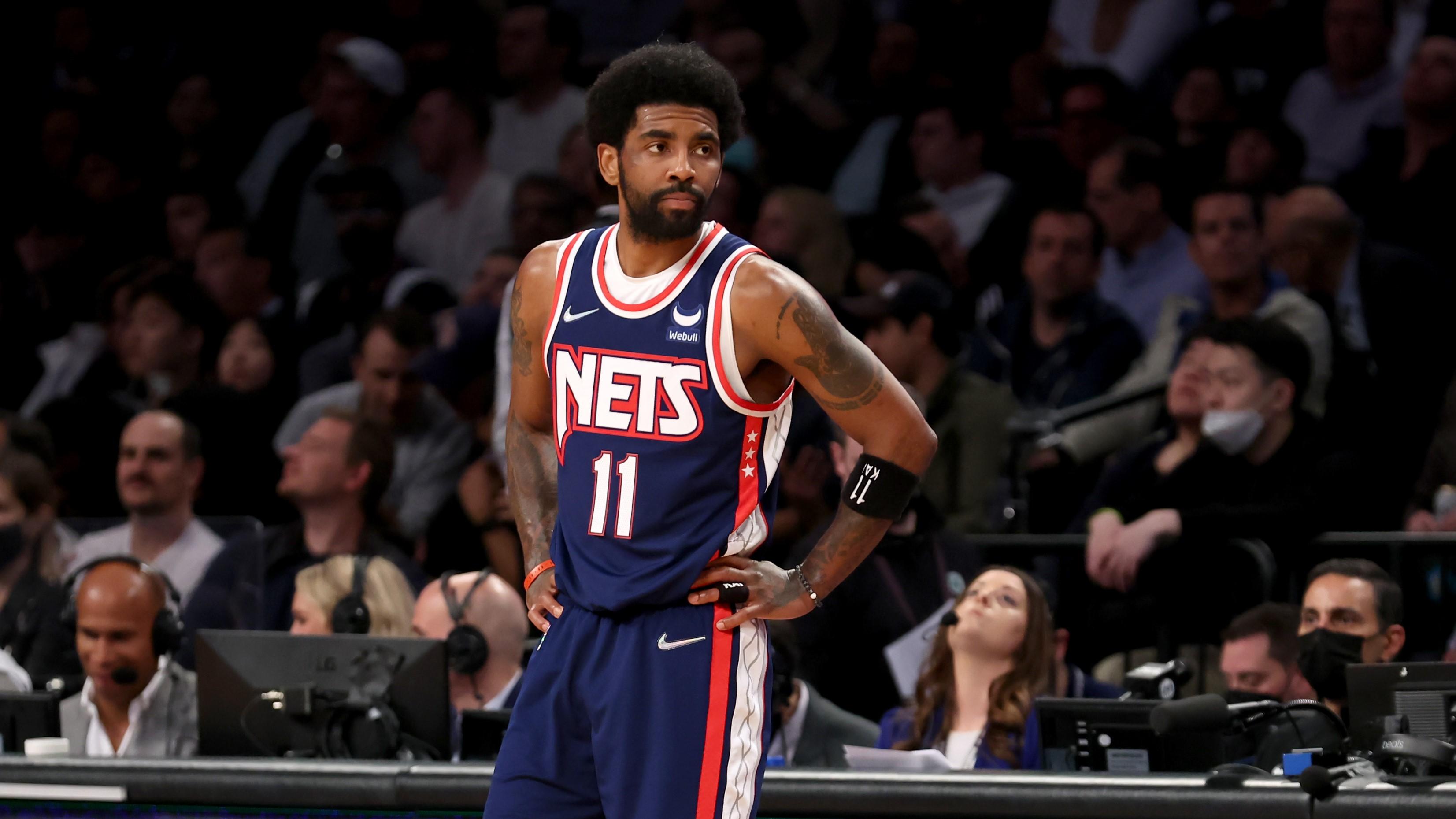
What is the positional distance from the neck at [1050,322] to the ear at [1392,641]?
2324 millimetres

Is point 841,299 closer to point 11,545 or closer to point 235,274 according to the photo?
point 11,545

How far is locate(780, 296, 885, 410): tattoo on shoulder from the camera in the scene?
3.05 metres

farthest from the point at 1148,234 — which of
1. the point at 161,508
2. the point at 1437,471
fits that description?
the point at 161,508

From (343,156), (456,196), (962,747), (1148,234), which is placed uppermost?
(343,156)

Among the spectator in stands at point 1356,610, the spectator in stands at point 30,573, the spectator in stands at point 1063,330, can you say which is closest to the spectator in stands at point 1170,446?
the spectator in stands at point 1063,330

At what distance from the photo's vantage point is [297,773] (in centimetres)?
429

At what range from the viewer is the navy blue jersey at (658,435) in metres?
3.06

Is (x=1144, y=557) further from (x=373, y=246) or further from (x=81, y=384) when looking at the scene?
(x=81, y=384)

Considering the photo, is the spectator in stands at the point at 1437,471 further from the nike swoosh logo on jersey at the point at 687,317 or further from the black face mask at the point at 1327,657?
the nike swoosh logo on jersey at the point at 687,317

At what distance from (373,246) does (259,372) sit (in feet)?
3.15

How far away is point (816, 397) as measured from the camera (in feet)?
10.2

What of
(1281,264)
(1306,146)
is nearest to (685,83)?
(1281,264)

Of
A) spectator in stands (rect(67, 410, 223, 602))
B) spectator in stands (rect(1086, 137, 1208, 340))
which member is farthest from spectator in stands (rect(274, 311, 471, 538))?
spectator in stands (rect(1086, 137, 1208, 340))

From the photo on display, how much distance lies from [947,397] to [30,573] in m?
3.23
